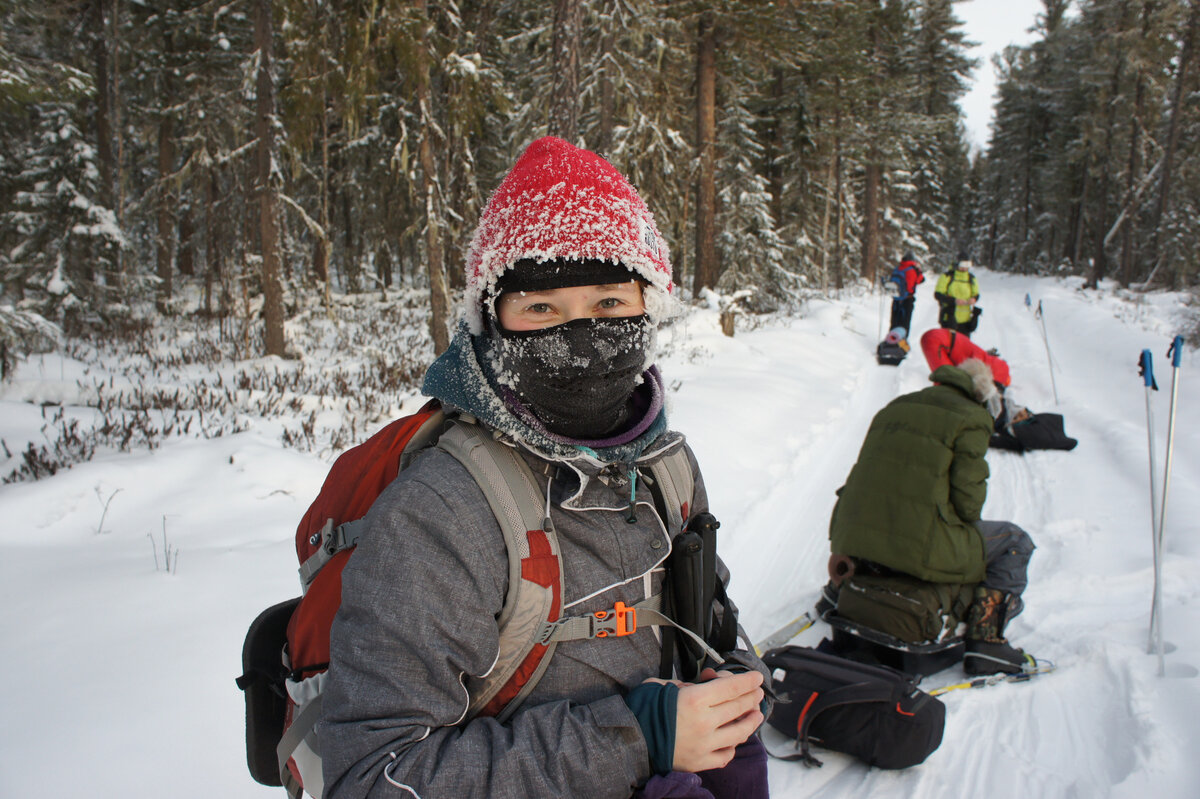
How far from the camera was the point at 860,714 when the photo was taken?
292 cm

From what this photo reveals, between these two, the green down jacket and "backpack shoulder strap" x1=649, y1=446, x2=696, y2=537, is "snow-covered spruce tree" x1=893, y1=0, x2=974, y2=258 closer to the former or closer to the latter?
the green down jacket

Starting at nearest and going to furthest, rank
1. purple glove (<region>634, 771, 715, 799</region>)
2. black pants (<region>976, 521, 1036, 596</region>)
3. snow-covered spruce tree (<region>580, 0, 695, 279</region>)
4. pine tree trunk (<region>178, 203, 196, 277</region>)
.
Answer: purple glove (<region>634, 771, 715, 799</region>)
black pants (<region>976, 521, 1036, 596</region>)
snow-covered spruce tree (<region>580, 0, 695, 279</region>)
pine tree trunk (<region>178, 203, 196, 277</region>)

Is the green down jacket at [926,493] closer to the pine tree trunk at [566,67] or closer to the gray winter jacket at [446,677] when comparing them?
the gray winter jacket at [446,677]

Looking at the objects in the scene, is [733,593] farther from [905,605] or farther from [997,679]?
[997,679]

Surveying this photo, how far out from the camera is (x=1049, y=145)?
42094 millimetres

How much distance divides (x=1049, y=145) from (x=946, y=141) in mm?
6597

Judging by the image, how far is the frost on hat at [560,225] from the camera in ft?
4.70

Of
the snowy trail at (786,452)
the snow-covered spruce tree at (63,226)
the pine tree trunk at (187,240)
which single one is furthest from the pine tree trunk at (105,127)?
the snowy trail at (786,452)

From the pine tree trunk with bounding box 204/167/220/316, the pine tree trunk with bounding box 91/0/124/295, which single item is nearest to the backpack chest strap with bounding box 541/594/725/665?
the pine tree trunk with bounding box 204/167/220/316

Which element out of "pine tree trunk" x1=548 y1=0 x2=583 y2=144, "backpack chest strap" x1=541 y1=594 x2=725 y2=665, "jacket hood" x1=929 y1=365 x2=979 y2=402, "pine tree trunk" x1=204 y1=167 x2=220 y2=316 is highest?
"pine tree trunk" x1=548 y1=0 x2=583 y2=144

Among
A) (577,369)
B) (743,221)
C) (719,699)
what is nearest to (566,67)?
(577,369)

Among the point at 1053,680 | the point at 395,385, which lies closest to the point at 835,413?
the point at 1053,680

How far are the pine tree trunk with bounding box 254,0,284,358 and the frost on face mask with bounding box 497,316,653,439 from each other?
1057 centimetres

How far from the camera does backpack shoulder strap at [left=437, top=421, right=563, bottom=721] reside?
1248 millimetres
